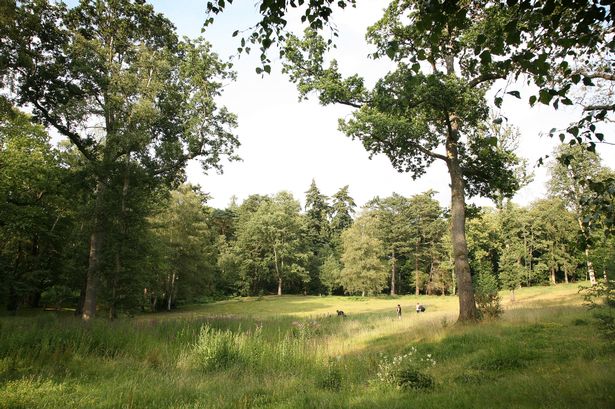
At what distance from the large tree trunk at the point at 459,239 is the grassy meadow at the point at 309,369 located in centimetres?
100

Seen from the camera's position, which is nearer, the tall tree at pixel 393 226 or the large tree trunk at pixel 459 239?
the large tree trunk at pixel 459 239

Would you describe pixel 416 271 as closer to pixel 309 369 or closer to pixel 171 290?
pixel 171 290

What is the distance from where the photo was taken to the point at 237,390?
710 cm

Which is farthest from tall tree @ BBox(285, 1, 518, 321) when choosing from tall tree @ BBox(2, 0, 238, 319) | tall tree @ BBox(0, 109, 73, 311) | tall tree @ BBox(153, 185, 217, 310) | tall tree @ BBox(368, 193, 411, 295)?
tall tree @ BBox(368, 193, 411, 295)

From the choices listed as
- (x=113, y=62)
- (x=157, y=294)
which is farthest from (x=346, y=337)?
(x=157, y=294)

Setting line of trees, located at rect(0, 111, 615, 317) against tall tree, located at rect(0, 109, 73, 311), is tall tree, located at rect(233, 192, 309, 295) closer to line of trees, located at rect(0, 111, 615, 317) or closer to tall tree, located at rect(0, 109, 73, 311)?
line of trees, located at rect(0, 111, 615, 317)

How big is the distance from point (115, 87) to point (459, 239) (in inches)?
677

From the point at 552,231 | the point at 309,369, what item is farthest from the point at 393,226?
the point at 309,369

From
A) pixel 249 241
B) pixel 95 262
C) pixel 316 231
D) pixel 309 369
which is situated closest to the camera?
pixel 309 369

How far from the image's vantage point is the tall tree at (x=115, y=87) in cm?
1511

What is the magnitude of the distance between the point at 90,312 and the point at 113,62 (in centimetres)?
1254

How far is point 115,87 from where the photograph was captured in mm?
17484

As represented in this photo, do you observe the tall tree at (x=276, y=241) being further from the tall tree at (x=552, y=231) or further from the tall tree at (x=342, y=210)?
the tall tree at (x=552, y=231)

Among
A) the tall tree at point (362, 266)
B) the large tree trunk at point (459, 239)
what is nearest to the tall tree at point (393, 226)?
the tall tree at point (362, 266)
